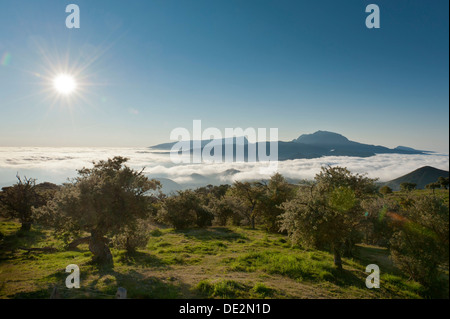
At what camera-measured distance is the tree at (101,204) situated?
644 inches

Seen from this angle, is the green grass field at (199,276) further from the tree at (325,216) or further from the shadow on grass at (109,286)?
the tree at (325,216)

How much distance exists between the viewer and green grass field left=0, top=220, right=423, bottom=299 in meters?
12.3

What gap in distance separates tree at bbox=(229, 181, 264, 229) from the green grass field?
74.1 feet

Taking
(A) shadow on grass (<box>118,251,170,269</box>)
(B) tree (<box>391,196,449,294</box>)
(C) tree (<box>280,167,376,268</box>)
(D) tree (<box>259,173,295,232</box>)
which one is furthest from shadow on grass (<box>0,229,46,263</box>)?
(D) tree (<box>259,173,295,232</box>)

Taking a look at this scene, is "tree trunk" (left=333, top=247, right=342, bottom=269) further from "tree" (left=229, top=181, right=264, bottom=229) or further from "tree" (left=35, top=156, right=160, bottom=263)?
"tree" (left=229, top=181, right=264, bottom=229)

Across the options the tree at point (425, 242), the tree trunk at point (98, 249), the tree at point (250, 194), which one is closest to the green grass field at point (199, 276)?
the tree trunk at point (98, 249)

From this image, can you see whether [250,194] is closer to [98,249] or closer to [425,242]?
[98,249]

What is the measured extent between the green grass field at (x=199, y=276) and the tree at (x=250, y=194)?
74.1ft

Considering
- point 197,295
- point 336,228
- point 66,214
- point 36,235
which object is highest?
point 66,214

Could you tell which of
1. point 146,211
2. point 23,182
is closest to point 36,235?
point 23,182
